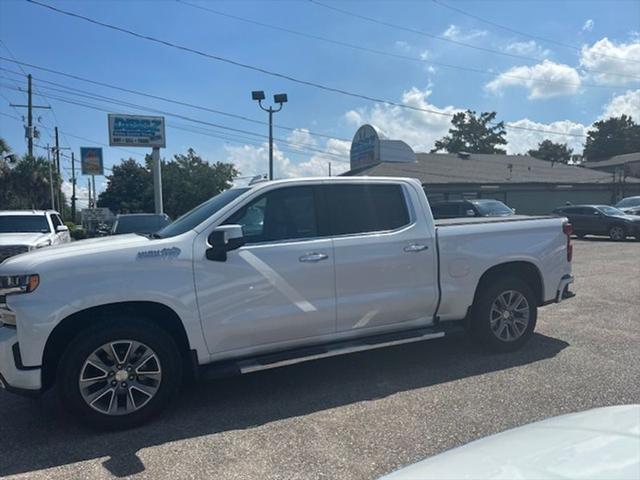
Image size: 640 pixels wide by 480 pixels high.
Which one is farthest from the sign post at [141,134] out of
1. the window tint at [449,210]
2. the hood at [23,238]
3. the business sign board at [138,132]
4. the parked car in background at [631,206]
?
the parked car in background at [631,206]

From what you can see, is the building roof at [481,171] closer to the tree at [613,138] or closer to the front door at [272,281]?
the front door at [272,281]

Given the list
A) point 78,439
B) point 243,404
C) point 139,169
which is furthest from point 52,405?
point 139,169

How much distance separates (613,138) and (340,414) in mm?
94786

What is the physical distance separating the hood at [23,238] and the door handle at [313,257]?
8060mm

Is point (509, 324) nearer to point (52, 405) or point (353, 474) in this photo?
point (353, 474)

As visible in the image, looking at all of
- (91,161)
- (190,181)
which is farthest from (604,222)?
(190,181)

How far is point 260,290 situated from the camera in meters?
4.24

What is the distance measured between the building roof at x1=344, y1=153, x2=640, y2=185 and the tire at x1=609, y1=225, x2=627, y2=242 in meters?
12.0

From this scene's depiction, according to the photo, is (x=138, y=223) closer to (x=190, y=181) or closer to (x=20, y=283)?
(x=20, y=283)

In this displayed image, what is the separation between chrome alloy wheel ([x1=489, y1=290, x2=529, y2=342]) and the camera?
541cm

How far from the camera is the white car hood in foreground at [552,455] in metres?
1.74

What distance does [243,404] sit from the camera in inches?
169

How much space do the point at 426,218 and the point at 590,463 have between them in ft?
11.4

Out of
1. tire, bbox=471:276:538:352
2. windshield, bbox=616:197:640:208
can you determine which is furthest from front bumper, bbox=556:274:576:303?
windshield, bbox=616:197:640:208
